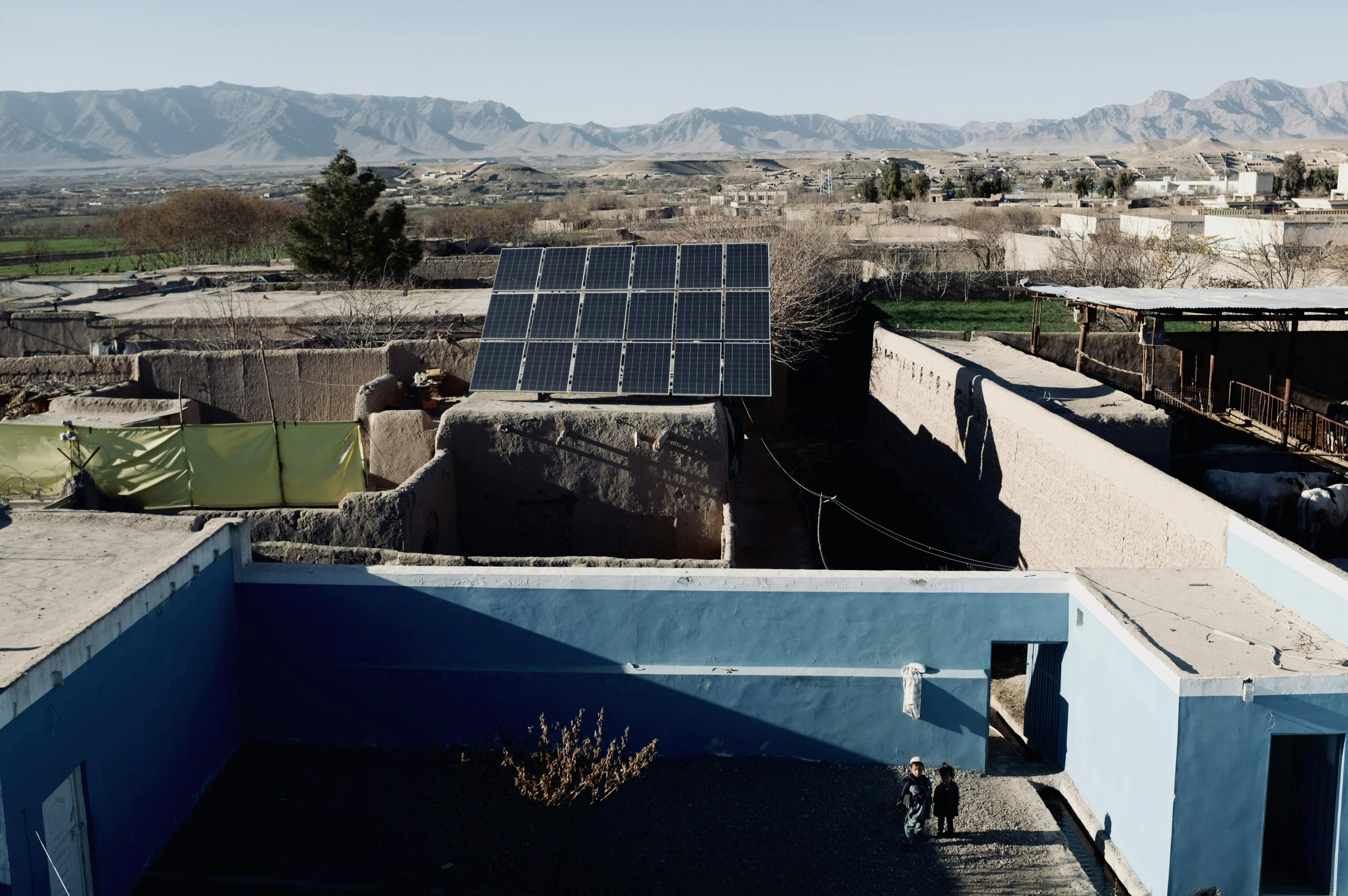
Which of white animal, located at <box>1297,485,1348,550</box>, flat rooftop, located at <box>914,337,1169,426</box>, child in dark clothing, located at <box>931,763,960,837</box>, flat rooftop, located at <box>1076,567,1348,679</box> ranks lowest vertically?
child in dark clothing, located at <box>931,763,960,837</box>

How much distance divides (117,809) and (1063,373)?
18.5 metres

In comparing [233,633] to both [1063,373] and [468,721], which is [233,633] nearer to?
[468,721]

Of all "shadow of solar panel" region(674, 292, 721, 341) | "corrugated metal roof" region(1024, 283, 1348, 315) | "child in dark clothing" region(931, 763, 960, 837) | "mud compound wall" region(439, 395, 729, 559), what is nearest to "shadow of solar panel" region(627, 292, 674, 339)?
"shadow of solar panel" region(674, 292, 721, 341)

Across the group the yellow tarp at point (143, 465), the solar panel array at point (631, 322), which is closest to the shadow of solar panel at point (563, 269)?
the solar panel array at point (631, 322)

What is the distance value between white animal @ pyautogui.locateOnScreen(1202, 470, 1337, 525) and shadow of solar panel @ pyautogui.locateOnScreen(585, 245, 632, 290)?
986 cm

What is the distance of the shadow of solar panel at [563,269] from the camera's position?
18828mm

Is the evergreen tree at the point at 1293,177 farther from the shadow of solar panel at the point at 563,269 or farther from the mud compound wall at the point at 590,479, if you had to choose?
the mud compound wall at the point at 590,479

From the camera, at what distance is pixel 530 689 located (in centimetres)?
1201

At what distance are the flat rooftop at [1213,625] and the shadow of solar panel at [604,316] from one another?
8.17m

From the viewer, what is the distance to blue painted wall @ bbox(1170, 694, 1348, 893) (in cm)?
976

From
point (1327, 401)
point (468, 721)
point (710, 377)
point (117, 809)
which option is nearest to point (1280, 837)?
point (468, 721)

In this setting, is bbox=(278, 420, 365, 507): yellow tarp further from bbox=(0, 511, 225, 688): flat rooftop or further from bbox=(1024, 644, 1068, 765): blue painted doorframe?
bbox=(1024, 644, 1068, 765): blue painted doorframe

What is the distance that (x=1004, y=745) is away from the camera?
12930mm

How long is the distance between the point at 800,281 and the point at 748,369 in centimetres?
1492
